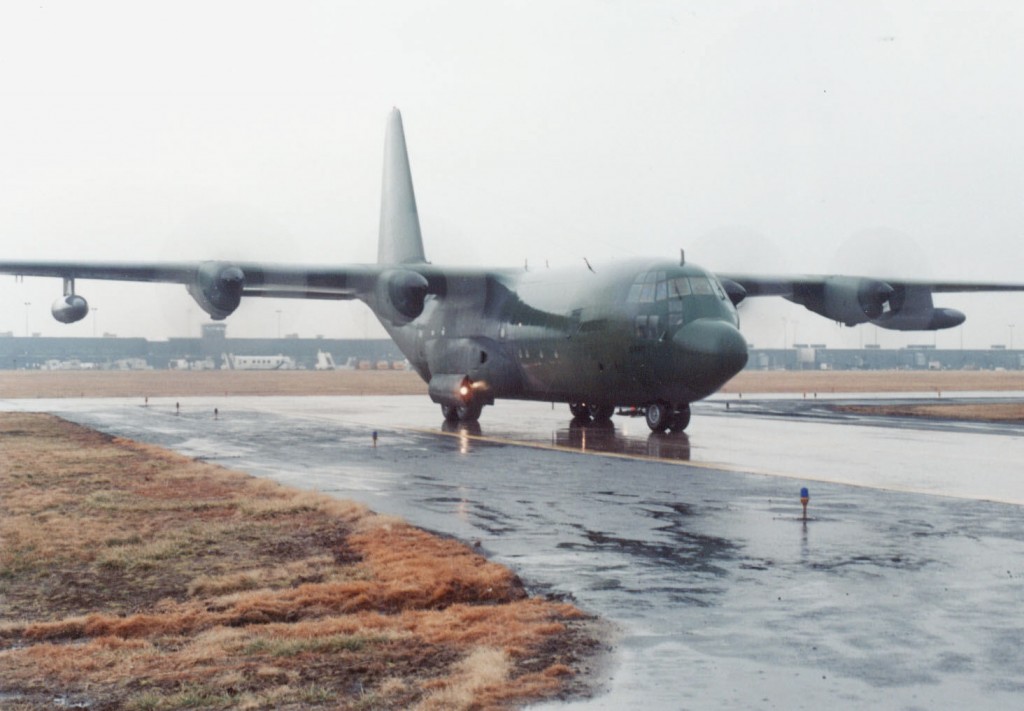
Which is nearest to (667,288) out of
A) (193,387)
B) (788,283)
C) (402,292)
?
(402,292)

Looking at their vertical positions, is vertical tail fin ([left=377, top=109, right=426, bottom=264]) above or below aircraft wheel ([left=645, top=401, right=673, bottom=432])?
above

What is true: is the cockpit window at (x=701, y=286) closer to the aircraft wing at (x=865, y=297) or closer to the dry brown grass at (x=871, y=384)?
the aircraft wing at (x=865, y=297)

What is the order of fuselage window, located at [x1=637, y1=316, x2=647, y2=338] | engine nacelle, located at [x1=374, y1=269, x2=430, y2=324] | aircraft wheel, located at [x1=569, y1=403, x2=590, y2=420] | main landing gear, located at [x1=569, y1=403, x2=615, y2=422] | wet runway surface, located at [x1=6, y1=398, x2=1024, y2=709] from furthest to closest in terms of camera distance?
aircraft wheel, located at [x1=569, y1=403, x2=590, y2=420]
main landing gear, located at [x1=569, y1=403, x2=615, y2=422]
engine nacelle, located at [x1=374, y1=269, x2=430, y2=324]
fuselage window, located at [x1=637, y1=316, x2=647, y2=338]
wet runway surface, located at [x1=6, y1=398, x2=1024, y2=709]

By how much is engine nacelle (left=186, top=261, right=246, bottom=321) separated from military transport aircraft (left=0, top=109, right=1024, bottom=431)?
4cm

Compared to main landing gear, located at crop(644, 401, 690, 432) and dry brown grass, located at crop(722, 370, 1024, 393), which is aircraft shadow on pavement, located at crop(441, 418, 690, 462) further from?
dry brown grass, located at crop(722, 370, 1024, 393)

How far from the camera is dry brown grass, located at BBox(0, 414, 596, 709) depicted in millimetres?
6566

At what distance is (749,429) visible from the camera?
3164cm

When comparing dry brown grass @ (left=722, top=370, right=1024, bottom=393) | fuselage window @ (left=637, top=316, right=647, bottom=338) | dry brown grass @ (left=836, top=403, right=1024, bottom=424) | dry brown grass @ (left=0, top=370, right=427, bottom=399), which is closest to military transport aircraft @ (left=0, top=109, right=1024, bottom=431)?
fuselage window @ (left=637, top=316, right=647, bottom=338)

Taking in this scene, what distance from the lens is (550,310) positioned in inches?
1233

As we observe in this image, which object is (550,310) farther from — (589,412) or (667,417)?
(667,417)

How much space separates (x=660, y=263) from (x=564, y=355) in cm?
408

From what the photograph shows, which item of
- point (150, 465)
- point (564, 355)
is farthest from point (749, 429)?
point (150, 465)

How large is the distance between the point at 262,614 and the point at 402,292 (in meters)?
24.8

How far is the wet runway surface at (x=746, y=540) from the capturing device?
6.81 m
